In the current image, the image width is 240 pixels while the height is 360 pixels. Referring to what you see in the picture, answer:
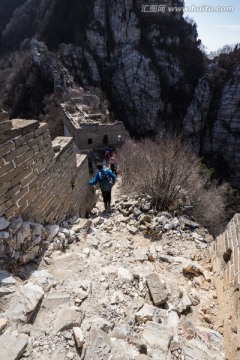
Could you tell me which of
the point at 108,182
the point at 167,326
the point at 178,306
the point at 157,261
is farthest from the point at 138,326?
the point at 108,182

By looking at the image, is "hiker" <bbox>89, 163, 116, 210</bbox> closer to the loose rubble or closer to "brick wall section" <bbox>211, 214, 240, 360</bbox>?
the loose rubble

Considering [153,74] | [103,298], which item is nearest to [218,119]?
[153,74]

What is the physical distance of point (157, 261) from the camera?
3.90 meters

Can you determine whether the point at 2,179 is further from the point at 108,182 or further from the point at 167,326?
→ the point at 108,182

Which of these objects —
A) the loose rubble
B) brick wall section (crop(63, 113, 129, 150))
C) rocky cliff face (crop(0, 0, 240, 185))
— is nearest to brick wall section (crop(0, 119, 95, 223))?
the loose rubble

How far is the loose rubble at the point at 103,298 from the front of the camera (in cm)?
214

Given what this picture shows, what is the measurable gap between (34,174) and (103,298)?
205 cm

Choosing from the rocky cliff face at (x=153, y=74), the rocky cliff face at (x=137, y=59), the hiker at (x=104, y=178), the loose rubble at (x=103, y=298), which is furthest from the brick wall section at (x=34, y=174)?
the rocky cliff face at (x=137, y=59)

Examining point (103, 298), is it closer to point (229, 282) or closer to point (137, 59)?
point (229, 282)

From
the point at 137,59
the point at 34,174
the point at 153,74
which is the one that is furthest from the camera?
the point at 153,74

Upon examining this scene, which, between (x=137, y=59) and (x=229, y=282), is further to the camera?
(x=137, y=59)

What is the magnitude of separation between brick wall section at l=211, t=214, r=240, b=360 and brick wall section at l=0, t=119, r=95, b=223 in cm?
282

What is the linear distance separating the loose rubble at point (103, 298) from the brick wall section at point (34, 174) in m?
0.28

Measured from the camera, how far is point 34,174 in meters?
Result: 3.62
